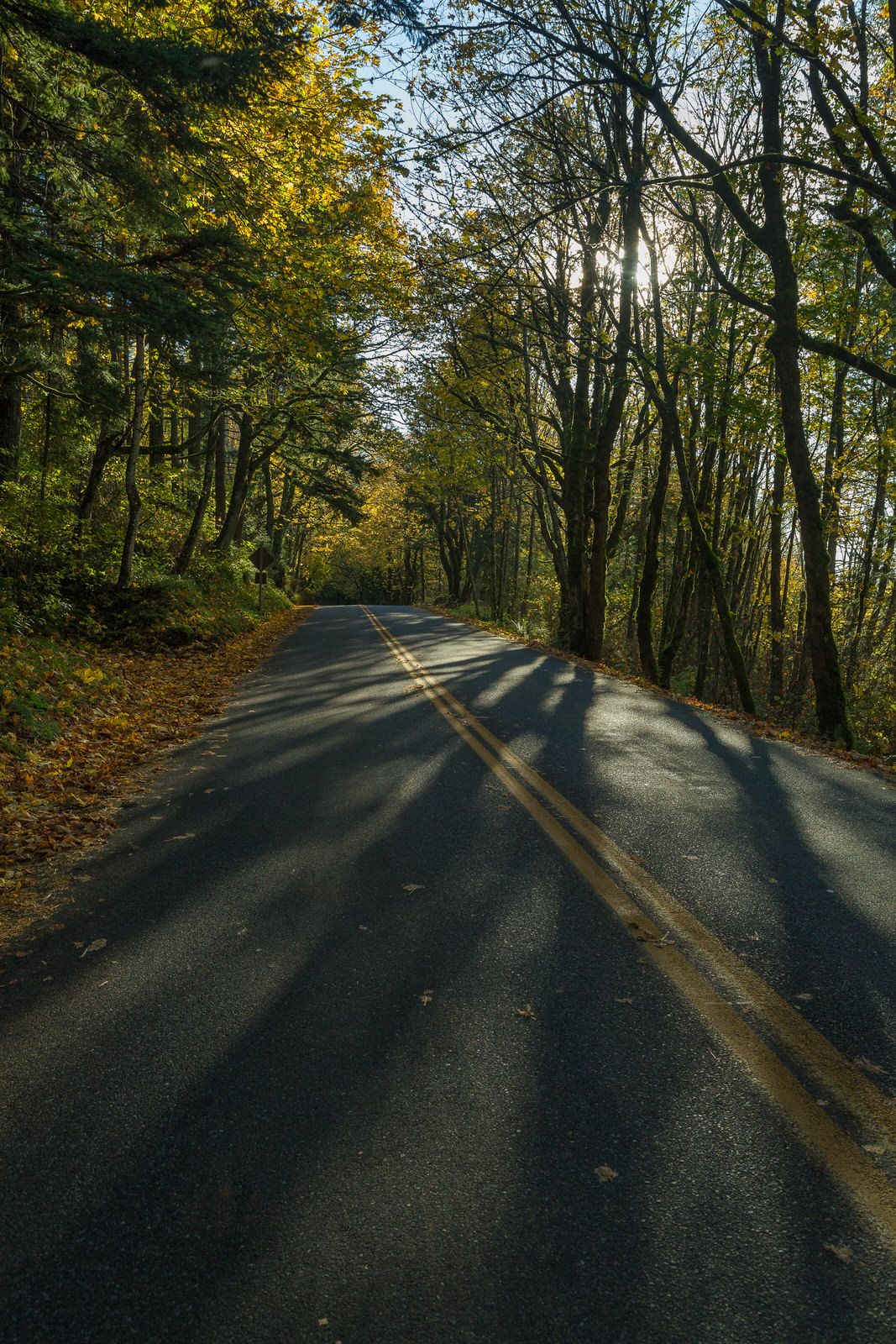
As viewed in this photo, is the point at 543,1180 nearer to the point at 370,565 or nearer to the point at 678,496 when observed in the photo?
the point at 678,496

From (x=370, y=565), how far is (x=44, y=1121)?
6840 cm

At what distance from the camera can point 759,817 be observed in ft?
19.4

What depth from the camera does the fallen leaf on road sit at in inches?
83.8

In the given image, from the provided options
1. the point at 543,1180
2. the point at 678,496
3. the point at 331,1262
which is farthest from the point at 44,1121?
the point at 678,496

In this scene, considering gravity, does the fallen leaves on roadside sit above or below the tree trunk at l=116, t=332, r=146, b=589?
below

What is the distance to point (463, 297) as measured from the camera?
14203 millimetres

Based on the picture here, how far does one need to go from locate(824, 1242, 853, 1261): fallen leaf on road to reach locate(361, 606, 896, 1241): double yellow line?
0.15 metres

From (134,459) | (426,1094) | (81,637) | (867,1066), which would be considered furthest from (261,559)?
(867,1066)

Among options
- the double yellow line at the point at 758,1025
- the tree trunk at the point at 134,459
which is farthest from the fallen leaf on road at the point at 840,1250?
the tree trunk at the point at 134,459

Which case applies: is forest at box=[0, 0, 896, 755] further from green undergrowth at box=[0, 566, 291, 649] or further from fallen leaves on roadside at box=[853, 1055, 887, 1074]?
fallen leaves on roadside at box=[853, 1055, 887, 1074]

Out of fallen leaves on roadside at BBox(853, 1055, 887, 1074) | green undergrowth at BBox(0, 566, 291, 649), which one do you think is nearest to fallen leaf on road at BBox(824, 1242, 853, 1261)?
fallen leaves on roadside at BBox(853, 1055, 887, 1074)

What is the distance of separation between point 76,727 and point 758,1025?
294 inches

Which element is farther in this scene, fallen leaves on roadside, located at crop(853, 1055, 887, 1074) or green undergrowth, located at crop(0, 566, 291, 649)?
green undergrowth, located at crop(0, 566, 291, 649)

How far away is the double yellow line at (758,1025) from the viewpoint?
2.50 meters
